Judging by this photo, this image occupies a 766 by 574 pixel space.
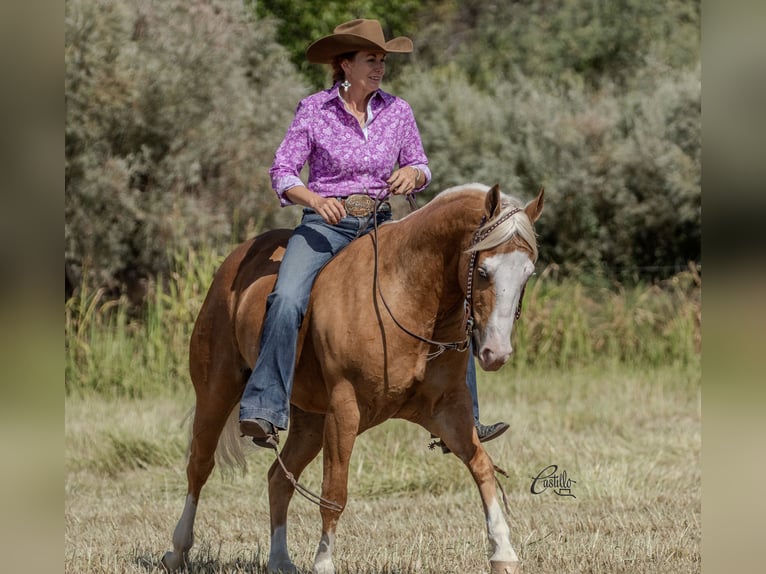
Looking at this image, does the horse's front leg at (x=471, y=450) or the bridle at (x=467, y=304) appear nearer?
the bridle at (x=467, y=304)

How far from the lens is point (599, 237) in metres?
19.6

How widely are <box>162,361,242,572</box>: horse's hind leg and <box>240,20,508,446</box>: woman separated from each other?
0.79m

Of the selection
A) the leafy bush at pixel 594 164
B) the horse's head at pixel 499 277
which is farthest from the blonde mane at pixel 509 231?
the leafy bush at pixel 594 164

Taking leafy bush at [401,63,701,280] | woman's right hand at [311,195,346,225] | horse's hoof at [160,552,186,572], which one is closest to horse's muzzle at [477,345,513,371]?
woman's right hand at [311,195,346,225]

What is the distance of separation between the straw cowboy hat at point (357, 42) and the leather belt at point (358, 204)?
77 cm

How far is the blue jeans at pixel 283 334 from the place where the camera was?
5.46 m

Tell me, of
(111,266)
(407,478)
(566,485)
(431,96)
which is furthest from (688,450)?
(431,96)

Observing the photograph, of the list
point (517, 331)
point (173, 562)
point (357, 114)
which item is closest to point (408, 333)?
point (357, 114)

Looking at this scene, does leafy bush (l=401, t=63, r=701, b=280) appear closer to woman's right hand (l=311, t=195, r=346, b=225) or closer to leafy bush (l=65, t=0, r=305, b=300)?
leafy bush (l=65, t=0, r=305, b=300)

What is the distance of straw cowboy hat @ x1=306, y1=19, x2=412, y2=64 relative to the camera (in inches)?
222

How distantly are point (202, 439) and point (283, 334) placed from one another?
1482mm

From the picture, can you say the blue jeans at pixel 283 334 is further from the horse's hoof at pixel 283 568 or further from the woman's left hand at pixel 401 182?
the horse's hoof at pixel 283 568

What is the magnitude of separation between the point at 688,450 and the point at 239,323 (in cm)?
570
